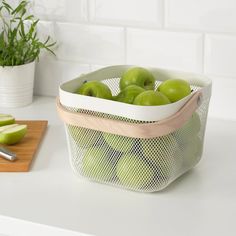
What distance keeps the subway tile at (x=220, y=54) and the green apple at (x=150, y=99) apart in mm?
377

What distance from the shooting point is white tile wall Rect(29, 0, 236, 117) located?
1504 mm

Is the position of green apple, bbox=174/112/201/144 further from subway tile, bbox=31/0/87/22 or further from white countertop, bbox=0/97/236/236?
subway tile, bbox=31/0/87/22

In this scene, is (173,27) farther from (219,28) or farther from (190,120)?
(190,120)

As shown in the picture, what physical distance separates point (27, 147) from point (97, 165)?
0.24 meters

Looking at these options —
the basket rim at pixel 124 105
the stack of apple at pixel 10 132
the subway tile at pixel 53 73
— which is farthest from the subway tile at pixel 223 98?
the stack of apple at pixel 10 132

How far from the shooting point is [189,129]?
122 centimetres

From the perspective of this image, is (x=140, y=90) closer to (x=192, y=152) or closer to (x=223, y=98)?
(x=192, y=152)

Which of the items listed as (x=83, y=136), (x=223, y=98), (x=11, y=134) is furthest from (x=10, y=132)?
(x=223, y=98)

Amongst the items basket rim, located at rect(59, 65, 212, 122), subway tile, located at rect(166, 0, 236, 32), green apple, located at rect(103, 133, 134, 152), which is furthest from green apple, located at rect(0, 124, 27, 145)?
subway tile, located at rect(166, 0, 236, 32)

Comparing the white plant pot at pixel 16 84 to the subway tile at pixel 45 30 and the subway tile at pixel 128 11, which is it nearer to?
the subway tile at pixel 45 30

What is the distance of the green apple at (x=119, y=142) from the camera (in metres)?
1.16

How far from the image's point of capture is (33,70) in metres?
1.69

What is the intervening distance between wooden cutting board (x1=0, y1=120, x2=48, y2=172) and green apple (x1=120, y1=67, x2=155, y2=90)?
0.78 ft

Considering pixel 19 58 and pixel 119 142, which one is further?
pixel 19 58
